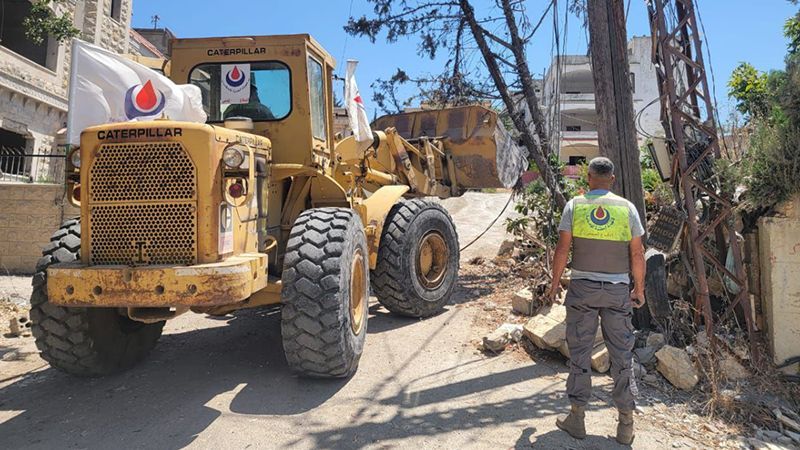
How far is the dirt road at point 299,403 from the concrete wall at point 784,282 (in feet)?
5.89

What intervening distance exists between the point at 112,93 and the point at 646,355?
4861 millimetres

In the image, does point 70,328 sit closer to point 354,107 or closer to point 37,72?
point 354,107

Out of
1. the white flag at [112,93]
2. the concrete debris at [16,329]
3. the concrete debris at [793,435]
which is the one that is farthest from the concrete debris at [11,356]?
the concrete debris at [793,435]

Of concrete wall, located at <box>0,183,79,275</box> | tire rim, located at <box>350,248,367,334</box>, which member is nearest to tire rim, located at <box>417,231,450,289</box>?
tire rim, located at <box>350,248,367,334</box>

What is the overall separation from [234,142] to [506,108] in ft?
20.2

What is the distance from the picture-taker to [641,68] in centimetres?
2975

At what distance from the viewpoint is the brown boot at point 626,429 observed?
329 cm

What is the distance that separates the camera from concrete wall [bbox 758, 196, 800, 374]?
183 inches

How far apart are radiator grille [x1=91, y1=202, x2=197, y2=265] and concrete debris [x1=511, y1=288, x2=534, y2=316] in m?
3.99

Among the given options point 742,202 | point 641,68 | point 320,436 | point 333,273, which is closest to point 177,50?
point 333,273

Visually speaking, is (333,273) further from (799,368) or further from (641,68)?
(641,68)

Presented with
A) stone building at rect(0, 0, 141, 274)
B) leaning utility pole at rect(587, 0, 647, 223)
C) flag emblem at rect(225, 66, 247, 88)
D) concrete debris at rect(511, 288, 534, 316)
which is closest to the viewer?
flag emblem at rect(225, 66, 247, 88)

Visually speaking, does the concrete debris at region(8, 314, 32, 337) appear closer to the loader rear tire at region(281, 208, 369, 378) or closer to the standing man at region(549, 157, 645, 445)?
the loader rear tire at region(281, 208, 369, 378)

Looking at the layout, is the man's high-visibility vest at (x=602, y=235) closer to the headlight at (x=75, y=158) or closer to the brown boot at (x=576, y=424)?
the brown boot at (x=576, y=424)
